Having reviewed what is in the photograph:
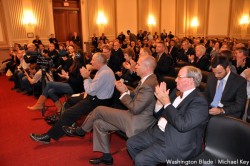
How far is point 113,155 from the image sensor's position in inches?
120

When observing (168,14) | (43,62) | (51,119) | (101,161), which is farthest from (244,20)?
(101,161)

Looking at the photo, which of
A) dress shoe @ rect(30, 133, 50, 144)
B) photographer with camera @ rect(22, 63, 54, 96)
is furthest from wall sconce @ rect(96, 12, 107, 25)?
dress shoe @ rect(30, 133, 50, 144)

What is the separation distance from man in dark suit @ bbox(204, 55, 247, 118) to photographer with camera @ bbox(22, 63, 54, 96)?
345cm

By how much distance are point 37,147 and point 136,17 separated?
12308 mm

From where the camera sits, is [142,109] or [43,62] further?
[43,62]

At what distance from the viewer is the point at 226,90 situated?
262cm

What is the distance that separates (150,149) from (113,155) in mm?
1139

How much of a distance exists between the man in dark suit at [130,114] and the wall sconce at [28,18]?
31.3ft

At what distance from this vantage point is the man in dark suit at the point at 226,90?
2.51 m

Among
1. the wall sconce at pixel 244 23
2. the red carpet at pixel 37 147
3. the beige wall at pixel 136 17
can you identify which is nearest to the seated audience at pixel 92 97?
the red carpet at pixel 37 147

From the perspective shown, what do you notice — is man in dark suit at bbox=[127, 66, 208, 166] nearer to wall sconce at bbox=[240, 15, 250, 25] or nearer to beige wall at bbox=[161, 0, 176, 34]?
wall sconce at bbox=[240, 15, 250, 25]

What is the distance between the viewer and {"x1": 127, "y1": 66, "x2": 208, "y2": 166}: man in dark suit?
1858 mm

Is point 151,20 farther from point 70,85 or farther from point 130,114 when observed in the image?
point 130,114

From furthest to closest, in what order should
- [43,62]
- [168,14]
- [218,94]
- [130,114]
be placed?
[168,14] → [43,62] → [218,94] → [130,114]
